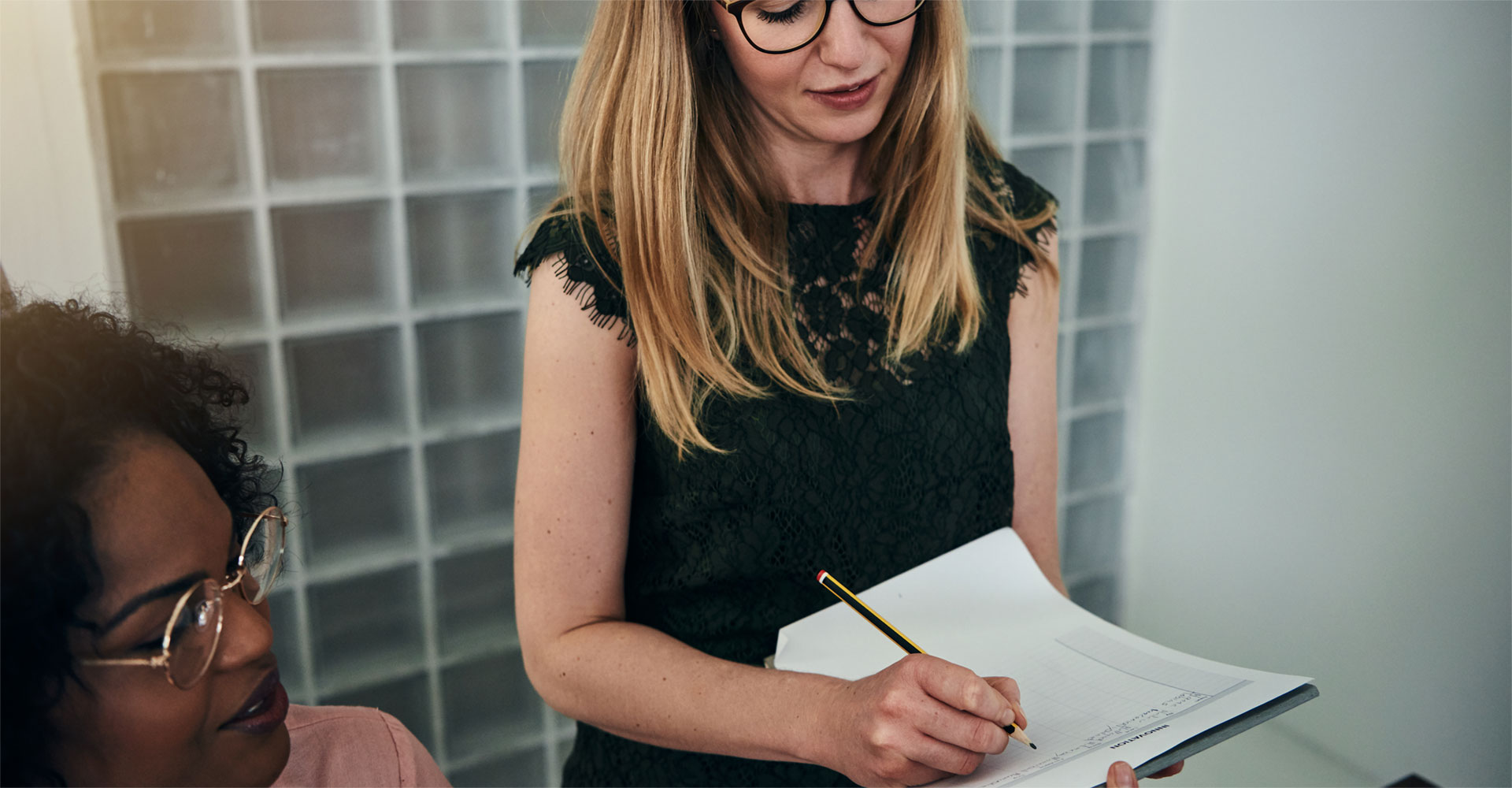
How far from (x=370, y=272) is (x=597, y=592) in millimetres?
800

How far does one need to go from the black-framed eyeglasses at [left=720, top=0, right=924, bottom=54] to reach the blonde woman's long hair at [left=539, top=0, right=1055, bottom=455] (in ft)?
0.23

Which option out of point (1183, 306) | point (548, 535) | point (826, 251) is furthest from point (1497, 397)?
point (548, 535)

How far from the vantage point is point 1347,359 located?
1.76 meters

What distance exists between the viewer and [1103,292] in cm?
228

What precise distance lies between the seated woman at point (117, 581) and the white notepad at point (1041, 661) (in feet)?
1.69

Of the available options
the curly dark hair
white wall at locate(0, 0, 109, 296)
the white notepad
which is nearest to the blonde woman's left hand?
the white notepad

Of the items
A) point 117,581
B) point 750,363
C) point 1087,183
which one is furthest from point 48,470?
point 1087,183

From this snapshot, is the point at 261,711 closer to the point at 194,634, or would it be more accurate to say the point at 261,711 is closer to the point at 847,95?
the point at 194,634

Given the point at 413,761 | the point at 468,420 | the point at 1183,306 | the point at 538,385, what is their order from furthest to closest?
the point at 1183,306, the point at 468,420, the point at 538,385, the point at 413,761

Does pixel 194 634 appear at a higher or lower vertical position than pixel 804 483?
higher

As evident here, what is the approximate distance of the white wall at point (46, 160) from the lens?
119 cm

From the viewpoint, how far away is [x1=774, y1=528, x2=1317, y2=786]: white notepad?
0.74 m

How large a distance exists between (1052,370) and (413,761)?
2.86 feet

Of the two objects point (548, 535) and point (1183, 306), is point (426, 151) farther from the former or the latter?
point (1183, 306)
